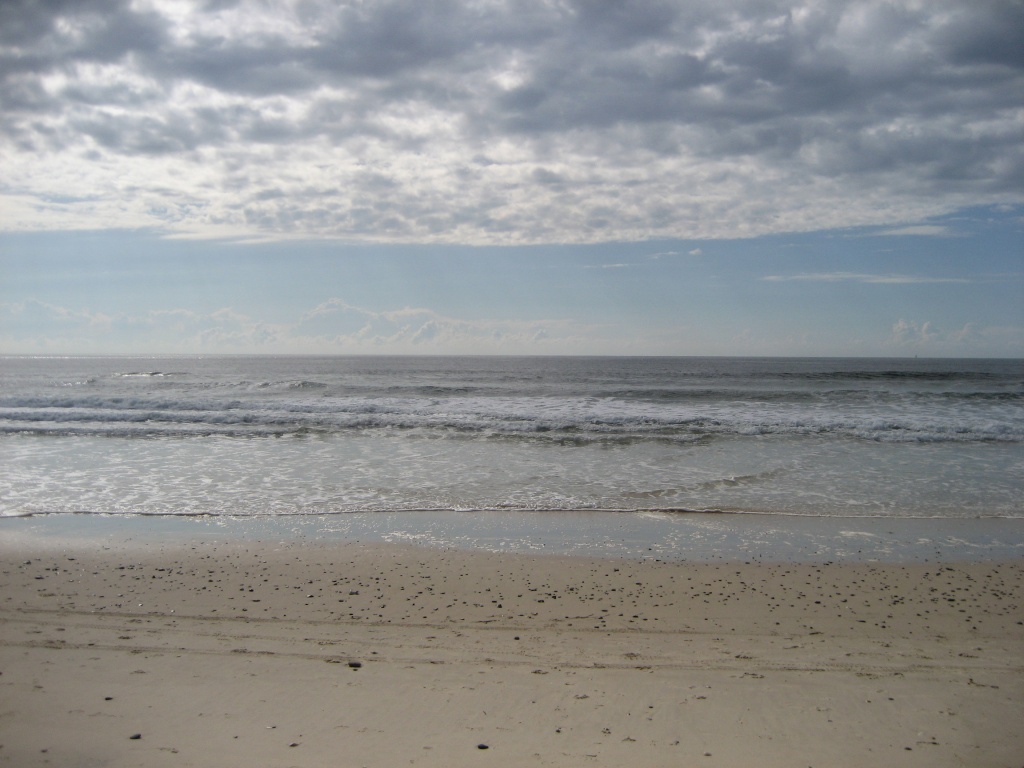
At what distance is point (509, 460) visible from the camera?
588 inches

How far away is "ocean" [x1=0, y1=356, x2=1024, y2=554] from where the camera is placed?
1048cm

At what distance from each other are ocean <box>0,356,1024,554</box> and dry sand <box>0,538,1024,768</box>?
7.73 ft

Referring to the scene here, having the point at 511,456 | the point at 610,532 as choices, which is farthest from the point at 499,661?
the point at 511,456

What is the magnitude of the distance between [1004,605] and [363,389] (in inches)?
1363

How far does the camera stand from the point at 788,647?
5430 mm

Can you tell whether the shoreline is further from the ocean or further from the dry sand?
the dry sand

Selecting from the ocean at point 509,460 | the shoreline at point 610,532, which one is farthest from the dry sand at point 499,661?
the ocean at point 509,460

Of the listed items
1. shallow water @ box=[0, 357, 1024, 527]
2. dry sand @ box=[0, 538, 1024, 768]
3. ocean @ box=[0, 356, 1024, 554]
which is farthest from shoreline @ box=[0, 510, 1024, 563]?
dry sand @ box=[0, 538, 1024, 768]

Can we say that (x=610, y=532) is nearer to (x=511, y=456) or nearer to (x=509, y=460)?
(x=509, y=460)

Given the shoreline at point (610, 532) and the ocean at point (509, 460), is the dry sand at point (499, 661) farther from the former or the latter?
the ocean at point (509, 460)

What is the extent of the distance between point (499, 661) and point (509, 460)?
986cm

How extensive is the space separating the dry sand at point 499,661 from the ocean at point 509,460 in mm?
2357

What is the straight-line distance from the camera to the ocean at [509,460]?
34.4 ft

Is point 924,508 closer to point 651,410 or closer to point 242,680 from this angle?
point 242,680
